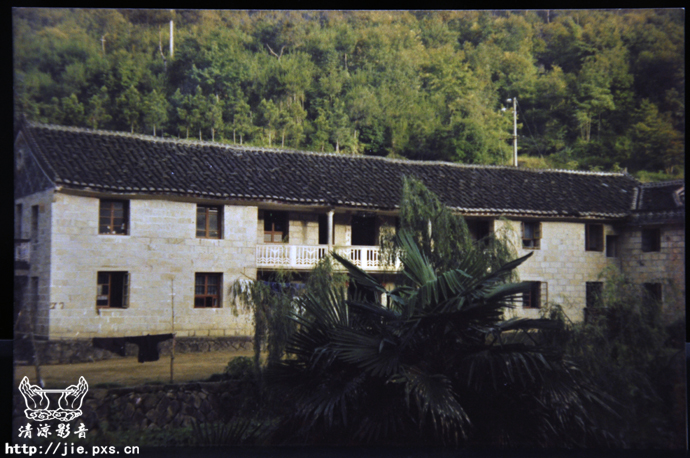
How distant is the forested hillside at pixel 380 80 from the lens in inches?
401

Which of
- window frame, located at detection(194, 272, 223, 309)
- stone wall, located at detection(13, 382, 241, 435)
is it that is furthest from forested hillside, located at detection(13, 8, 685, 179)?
stone wall, located at detection(13, 382, 241, 435)

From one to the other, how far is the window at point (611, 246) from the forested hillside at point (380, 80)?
1.18 meters

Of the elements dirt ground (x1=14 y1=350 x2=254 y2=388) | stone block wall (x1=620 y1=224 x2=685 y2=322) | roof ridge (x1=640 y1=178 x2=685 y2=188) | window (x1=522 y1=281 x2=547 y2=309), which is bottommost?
dirt ground (x1=14 y1=350 x2=254 y2=388)

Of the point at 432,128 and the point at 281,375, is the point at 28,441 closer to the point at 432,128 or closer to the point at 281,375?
the point at 281,375

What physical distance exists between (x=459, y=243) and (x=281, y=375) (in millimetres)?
3552

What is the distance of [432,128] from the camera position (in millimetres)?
11648

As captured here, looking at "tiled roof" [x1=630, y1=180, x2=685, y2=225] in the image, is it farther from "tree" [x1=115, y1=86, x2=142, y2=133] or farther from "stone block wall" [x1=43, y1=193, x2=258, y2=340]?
"tree" [x1=115, y1=86, x2=142, y2=133]

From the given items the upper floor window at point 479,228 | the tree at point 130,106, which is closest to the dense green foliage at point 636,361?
the upper floor window at point 479,228

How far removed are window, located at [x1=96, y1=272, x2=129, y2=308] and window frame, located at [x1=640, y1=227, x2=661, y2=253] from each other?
8.23 metres

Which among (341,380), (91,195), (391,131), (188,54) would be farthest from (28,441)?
(391,131)

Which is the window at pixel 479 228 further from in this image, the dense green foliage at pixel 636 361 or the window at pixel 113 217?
the window at pixel 113 217

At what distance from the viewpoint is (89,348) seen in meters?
9.73

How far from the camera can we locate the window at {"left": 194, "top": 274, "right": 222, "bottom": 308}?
10.5m

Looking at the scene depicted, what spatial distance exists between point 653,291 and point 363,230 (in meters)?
4.68
